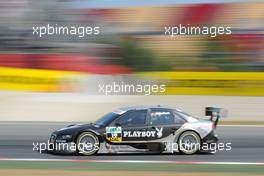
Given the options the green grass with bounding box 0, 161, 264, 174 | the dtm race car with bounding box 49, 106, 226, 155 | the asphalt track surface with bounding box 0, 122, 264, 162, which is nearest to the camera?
the green grass with bounding box 0, 161, 264, 174

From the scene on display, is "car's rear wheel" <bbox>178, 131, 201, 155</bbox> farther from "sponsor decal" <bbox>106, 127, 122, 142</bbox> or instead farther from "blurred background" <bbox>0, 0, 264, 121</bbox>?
"blurred background" <bbox>0, 0, 264, 121</bbox>

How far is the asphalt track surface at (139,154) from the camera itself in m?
11.3

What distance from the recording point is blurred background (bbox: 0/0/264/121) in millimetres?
22594

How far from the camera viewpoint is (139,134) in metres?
11.7

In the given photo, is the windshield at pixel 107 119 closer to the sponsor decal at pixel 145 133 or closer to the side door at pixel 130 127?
the side door at pixel 130 127

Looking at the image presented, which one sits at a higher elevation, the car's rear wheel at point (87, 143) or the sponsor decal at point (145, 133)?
the sponsor decal at point (145, 133)

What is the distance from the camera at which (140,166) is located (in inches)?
392

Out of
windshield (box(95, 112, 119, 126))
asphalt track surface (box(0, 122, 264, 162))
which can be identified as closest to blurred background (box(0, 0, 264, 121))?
asphalt track surface (box(0, 122, 264, 162))

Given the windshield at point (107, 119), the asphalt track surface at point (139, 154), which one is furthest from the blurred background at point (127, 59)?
the windshield at point (107, 119)

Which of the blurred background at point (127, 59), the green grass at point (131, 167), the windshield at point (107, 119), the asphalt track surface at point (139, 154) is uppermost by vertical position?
the blurred background at point (127, 59)

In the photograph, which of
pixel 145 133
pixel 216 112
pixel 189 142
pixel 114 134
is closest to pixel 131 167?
pixel 114 134

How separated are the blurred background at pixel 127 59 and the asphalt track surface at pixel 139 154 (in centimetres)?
311

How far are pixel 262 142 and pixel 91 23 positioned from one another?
25702mm

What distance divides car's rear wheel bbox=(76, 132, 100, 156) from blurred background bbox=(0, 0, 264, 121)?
9.33 metres
